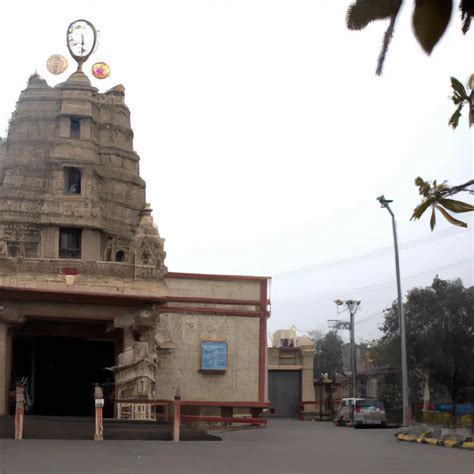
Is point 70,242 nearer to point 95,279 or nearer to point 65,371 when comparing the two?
point 95,279

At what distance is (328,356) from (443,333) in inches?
1856

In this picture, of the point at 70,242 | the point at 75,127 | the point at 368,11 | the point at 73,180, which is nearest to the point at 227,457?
the point at 368,11

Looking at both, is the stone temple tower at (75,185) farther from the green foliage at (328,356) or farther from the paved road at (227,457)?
the green foliage at (328,356)

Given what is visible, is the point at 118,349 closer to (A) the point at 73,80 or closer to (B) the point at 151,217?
(B) the point at 151,217

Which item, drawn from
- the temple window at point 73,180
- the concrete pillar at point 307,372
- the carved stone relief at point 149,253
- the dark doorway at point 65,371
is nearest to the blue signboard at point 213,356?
the dark doorway at point 65,371

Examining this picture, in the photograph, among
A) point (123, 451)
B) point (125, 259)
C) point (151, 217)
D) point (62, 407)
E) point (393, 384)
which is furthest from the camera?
point (393, 384)

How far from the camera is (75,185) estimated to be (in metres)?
31.2

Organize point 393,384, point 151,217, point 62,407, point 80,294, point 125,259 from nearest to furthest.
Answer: point 80,294, point 151,217, point 125,259, point 62,407, point 393,384

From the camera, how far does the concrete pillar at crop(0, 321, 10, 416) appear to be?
25814mm

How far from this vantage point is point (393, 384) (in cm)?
5375

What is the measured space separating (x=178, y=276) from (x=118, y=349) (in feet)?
14.3

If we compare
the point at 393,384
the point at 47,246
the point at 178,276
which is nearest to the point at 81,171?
the point at 47,246

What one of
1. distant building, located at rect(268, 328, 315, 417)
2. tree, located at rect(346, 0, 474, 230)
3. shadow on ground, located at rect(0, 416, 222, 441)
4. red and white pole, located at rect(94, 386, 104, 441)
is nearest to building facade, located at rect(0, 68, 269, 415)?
shadow on ground, located at rect(0, 416, 222, 441)

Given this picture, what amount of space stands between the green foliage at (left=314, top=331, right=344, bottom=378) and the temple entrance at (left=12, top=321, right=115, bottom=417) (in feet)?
167
